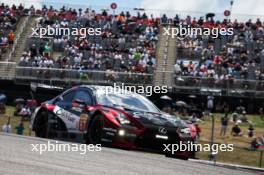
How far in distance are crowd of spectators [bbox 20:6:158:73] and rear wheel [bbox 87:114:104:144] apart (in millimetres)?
20738

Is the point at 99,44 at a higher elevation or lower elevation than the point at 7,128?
higher

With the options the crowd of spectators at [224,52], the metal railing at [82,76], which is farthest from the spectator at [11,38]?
the crowd of spectators at [224,52]

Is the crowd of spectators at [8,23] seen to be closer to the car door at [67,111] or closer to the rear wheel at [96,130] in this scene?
the car door at [67,111]

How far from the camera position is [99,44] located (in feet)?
122

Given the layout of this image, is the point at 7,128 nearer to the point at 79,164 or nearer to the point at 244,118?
the point at 244,118

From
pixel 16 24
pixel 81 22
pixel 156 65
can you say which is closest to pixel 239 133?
pixel 156 65

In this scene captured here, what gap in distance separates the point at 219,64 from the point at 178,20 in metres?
6.43

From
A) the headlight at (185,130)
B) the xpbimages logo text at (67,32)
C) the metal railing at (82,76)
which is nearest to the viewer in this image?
the headlight at (185,130)

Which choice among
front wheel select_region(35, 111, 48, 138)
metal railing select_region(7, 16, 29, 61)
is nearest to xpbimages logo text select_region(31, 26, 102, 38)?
metal railing select_region(7, 16, 29, 61)

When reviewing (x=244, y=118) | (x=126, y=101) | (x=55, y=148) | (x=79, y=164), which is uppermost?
(x=244, y=118)

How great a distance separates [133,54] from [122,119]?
23.5 m

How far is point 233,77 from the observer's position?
107 ft

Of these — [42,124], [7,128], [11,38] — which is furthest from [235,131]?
[11,38]

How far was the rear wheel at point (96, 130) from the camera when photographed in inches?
488
